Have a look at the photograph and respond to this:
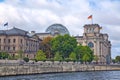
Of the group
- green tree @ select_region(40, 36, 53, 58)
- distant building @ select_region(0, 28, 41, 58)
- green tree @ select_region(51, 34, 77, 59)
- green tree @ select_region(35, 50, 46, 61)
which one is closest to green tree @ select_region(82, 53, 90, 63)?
green tree @ select_region(51, 34, 77, 59)

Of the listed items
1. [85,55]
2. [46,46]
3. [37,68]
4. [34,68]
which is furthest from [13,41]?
[34,68]

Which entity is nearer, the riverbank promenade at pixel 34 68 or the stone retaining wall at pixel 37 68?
the stone retaining wall at pixel 37 68

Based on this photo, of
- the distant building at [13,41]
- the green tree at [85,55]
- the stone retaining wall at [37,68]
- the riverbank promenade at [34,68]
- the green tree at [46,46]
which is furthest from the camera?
the green tree at [46,46]

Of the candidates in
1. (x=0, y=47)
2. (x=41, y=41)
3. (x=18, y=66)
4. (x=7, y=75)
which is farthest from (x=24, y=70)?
(x=41, y=41)

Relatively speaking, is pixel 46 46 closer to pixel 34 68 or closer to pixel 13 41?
pixel 13 41

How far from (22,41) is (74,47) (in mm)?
25243

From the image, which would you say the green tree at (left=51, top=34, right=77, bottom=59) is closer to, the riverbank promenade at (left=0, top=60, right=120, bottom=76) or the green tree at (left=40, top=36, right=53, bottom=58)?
the riverbank promenade at (left=0, top=60, right=120, bottom=76)

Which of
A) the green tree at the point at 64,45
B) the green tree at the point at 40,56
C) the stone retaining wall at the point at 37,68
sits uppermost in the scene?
the green tree at the point at 64,45

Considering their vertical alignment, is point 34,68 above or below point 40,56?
below

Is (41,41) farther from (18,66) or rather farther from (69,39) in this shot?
(18,66)

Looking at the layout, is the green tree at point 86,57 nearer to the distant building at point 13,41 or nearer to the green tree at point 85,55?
the green tree at point 85,55

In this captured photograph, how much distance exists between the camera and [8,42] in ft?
509

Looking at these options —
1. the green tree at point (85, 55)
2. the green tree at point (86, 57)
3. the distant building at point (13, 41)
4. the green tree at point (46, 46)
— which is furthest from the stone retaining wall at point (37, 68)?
the green tree at point (46, 46)

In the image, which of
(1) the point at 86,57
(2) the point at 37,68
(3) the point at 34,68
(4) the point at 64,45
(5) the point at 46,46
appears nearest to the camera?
(3) the point at 34,68
